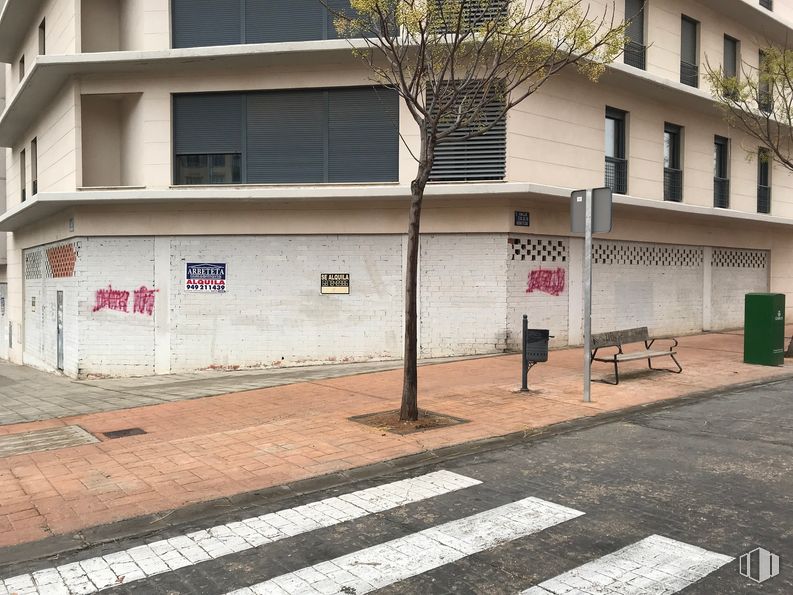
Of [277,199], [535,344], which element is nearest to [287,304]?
[277,199]

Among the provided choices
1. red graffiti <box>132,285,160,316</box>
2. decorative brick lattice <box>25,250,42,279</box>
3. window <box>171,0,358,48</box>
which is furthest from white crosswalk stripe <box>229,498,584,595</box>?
decorative brick lattice <box>25,250,42,279</box>

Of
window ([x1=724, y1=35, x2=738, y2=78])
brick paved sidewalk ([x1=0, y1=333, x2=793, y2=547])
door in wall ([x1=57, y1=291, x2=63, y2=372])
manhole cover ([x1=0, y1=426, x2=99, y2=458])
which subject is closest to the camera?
brick paved sidewalk ([x1=0, y1=333, x2=793, y2=547])

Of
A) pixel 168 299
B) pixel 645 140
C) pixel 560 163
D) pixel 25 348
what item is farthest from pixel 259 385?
pixel 25 348

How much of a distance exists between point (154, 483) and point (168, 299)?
934 cm

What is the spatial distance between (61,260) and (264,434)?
38.3ft

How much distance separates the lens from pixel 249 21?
553 inches

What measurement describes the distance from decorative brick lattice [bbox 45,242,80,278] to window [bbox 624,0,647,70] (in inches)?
555

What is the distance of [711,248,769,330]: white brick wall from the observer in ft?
63.7

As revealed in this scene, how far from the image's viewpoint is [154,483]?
5.56m

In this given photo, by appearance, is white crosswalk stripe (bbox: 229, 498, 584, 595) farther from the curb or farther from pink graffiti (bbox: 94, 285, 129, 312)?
pink graffiti (bbox: 94, 285, 129, 312)

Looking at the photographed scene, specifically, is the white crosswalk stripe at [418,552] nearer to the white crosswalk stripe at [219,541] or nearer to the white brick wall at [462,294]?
the white crosswalk stripe at [219,541]

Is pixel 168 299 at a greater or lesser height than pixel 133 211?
lesser

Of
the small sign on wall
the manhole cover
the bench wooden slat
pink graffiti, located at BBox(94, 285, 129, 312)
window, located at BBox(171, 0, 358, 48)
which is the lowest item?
the manhole cover

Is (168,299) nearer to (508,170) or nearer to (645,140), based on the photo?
(508,170)
